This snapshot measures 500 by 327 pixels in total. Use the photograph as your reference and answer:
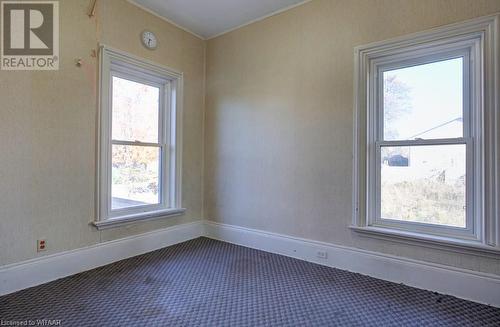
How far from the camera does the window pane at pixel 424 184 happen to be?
7.70ft

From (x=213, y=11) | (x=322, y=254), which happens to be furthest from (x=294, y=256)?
(x=213, y=11)

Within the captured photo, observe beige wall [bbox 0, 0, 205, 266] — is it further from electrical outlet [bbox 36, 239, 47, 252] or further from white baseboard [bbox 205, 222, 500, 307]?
white baseboard [bbox 205, 222, 500, 307]

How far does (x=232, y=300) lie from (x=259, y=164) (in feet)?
5.42

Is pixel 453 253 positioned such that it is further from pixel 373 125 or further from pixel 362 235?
pixel 373 125

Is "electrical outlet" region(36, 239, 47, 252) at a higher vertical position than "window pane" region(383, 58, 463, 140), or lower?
lower

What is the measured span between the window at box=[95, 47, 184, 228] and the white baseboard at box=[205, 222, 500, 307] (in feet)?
3.91

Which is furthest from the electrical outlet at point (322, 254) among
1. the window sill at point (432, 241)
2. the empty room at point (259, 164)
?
the window sill at point (432, 241)

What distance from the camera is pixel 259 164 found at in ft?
11.2

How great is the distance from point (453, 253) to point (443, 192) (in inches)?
19.7

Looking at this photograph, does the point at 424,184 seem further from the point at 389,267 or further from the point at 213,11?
the point at 213,11

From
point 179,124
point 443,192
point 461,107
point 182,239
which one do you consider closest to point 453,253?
point 443,192
